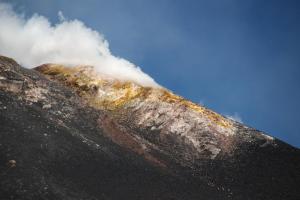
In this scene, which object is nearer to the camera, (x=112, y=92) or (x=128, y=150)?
(x=128, y=150)

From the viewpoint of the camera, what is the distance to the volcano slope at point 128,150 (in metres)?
35.4

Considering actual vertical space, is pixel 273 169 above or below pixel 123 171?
above

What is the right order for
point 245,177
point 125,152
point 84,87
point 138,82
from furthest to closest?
1. point 138,82
2. point 84,87
3. point 245,177
4. point 125,152

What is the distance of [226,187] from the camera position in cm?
4959

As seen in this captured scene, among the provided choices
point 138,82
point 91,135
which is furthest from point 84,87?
point 91,135

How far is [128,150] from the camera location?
51.2m

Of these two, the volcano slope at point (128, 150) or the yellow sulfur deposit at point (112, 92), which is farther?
the yellow sulfur deposit at point (112, 92)

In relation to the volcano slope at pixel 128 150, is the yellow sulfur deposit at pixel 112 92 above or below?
above

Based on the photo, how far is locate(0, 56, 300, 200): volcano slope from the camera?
3541 centimetres

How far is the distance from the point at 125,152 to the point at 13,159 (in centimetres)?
1806

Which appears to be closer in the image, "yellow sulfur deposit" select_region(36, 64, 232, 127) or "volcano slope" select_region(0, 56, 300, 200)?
"volcano slope" select_region(0, 56, 300, 200)

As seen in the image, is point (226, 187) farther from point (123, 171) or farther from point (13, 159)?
point (13, 159)

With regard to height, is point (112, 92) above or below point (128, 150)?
above

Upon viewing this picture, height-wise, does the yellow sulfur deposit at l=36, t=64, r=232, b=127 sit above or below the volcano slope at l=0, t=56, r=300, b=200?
above
